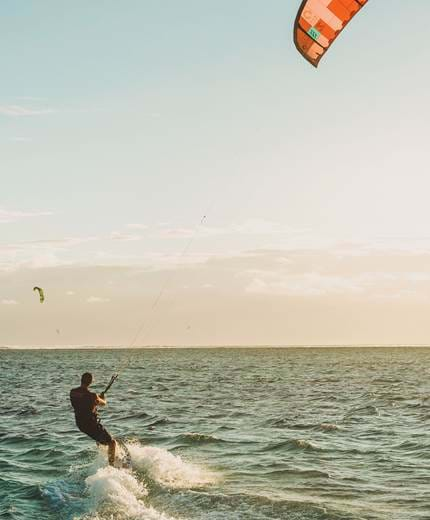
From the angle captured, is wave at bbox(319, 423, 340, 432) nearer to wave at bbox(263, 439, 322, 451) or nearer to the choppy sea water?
the choppy sea water

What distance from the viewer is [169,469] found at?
1611 centimetres

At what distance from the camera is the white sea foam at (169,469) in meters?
15.0

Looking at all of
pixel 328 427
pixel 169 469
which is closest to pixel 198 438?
pixel 169 469

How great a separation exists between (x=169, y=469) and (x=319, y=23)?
36.3 ft

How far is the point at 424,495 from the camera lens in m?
13.6

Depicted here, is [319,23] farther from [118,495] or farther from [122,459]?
[122,459]

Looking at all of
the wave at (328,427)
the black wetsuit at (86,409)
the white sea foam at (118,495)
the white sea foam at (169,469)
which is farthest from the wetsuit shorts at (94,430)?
the wave at (328,427)

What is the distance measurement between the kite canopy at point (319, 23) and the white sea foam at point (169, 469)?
9.81 metres

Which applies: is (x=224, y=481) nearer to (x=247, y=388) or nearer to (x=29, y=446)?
(x=29, y=446)

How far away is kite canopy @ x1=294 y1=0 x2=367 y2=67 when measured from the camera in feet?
39.0

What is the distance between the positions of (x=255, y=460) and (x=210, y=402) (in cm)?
1486

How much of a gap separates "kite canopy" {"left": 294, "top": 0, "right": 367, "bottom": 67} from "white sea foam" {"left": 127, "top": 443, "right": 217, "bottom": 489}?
32.2 feet

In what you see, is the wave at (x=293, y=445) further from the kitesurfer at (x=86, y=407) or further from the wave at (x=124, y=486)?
the kitesurfer at (x=86, y=407)

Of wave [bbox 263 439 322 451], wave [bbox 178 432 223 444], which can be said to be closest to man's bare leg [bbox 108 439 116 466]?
wave [bbox 178 432 223 444]
